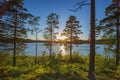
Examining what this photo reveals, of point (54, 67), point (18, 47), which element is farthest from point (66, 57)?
point (54, 67)

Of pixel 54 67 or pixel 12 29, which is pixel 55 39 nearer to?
pixel 12 29

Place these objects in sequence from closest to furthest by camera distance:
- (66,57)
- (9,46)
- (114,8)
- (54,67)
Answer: (54,67) < (114,8) < (9,46) < (66,57)

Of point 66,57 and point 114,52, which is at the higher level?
point 114,52

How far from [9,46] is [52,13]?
513 inches

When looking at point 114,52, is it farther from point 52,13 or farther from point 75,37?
point 52,13

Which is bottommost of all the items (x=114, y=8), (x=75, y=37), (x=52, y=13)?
(x=75, y=37)

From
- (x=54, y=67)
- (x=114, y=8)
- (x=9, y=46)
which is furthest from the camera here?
(x=9, y=46)

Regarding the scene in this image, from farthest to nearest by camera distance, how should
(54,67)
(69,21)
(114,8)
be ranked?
(69,21) → (114,8) → (54,67)

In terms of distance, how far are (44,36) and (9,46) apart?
12.8 metres

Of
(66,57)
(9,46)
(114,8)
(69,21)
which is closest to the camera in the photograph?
(114,8)

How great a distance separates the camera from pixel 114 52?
55.8 ft

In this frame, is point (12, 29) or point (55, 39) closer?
point (12, 29)

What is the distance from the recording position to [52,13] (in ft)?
96.2

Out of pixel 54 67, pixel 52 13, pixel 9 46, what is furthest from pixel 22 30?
pixel 52 13
